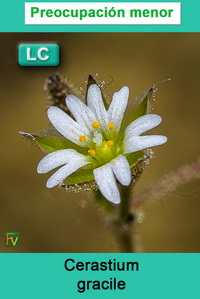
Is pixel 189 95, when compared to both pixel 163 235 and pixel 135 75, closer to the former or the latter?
pixel 135 75

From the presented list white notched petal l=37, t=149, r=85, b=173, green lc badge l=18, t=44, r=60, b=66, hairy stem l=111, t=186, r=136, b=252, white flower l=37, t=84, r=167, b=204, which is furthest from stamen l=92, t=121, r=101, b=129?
green lc badge l=18, t=44, r=60, b=66

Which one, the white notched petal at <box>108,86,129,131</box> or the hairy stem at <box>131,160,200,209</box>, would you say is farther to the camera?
the hairy stem at <box>131,160,200,209</box>

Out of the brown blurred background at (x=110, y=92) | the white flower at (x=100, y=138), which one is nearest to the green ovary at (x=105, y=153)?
the white flower at (x=100, y=138)

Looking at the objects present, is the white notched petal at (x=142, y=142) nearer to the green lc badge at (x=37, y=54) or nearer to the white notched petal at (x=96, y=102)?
the white notched petal at (x=96, y=102)

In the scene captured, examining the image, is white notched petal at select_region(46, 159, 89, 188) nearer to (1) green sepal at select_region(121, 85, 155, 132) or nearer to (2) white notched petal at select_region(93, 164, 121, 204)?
(2) white notched petal at select_region(93, 164, 121, 204)

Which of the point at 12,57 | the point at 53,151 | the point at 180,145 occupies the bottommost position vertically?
the point at 53,151
